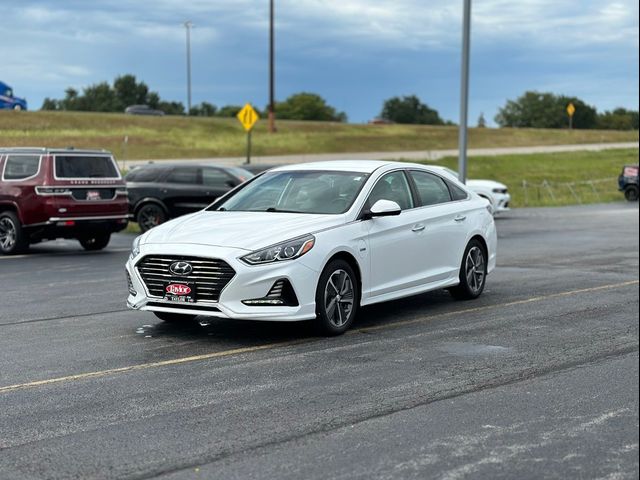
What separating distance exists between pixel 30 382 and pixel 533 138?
73.4 metres

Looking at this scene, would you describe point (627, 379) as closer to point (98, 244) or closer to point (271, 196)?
point (271, 196)

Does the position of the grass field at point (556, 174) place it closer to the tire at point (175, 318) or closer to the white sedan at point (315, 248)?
the white sedan at point (315, 248)

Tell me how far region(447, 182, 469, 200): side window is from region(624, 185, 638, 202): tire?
33.5 metres

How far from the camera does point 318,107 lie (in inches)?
5812

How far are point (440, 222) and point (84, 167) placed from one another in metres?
8.67

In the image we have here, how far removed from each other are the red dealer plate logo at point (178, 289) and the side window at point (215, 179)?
1460 centimetres

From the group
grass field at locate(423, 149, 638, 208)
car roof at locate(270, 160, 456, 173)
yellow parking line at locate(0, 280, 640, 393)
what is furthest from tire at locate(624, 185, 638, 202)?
car roof at locate(270, 160, 456, 173)

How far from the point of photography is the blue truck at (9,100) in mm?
54503

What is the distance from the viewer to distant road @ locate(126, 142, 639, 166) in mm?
47281

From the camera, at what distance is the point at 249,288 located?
8484 millimetres

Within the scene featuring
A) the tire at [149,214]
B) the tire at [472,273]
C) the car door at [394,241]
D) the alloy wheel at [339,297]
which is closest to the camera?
the alloy wheel at [339,297]

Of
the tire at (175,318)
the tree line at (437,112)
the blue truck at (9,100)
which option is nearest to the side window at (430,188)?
the tire at (175,318)

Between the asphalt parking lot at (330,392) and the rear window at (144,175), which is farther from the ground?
the rear window at (144,175)

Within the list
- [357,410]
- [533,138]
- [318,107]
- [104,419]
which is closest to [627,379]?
[357,410]
